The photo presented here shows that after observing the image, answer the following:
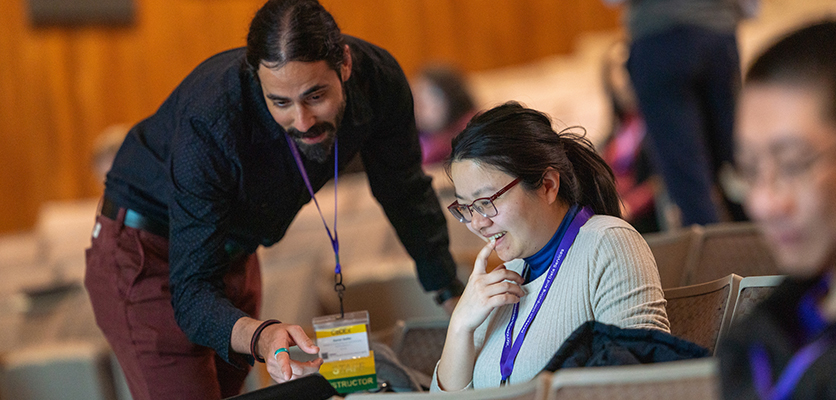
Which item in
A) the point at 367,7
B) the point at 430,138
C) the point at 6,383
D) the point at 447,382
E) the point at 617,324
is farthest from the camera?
the point at 367,7

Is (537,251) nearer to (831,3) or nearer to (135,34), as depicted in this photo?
(831,3)

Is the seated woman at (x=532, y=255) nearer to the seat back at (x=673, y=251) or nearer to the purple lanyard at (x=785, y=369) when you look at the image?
the seat back at (x=673, y=251)

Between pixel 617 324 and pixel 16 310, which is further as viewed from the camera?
pixel 16 310

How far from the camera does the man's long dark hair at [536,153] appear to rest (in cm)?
135

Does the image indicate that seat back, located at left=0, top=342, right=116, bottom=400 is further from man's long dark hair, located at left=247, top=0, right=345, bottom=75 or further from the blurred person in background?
the blurred person in background

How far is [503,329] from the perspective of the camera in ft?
4.56

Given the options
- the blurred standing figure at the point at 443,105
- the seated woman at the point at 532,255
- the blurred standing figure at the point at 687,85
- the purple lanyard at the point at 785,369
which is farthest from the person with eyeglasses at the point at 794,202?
the blurred standing figure at the point at 443,105

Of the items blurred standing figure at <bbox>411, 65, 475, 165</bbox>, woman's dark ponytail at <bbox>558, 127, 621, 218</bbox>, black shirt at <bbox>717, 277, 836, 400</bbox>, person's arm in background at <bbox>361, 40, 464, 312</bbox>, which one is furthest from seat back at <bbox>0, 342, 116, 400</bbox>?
blurred standing figure at <bbox>411, 65, 475, 165</bbox>

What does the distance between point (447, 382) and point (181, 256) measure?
587mm

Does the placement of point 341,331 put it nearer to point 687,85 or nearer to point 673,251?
point 673,251

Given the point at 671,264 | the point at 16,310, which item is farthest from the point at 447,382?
the point at 16,310

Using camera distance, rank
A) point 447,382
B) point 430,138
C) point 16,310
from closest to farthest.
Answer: point 447,382, point 16,310, point 430,138

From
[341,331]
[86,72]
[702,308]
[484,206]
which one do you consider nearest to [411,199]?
[341,331]

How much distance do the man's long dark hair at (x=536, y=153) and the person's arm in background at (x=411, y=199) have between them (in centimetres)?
36
